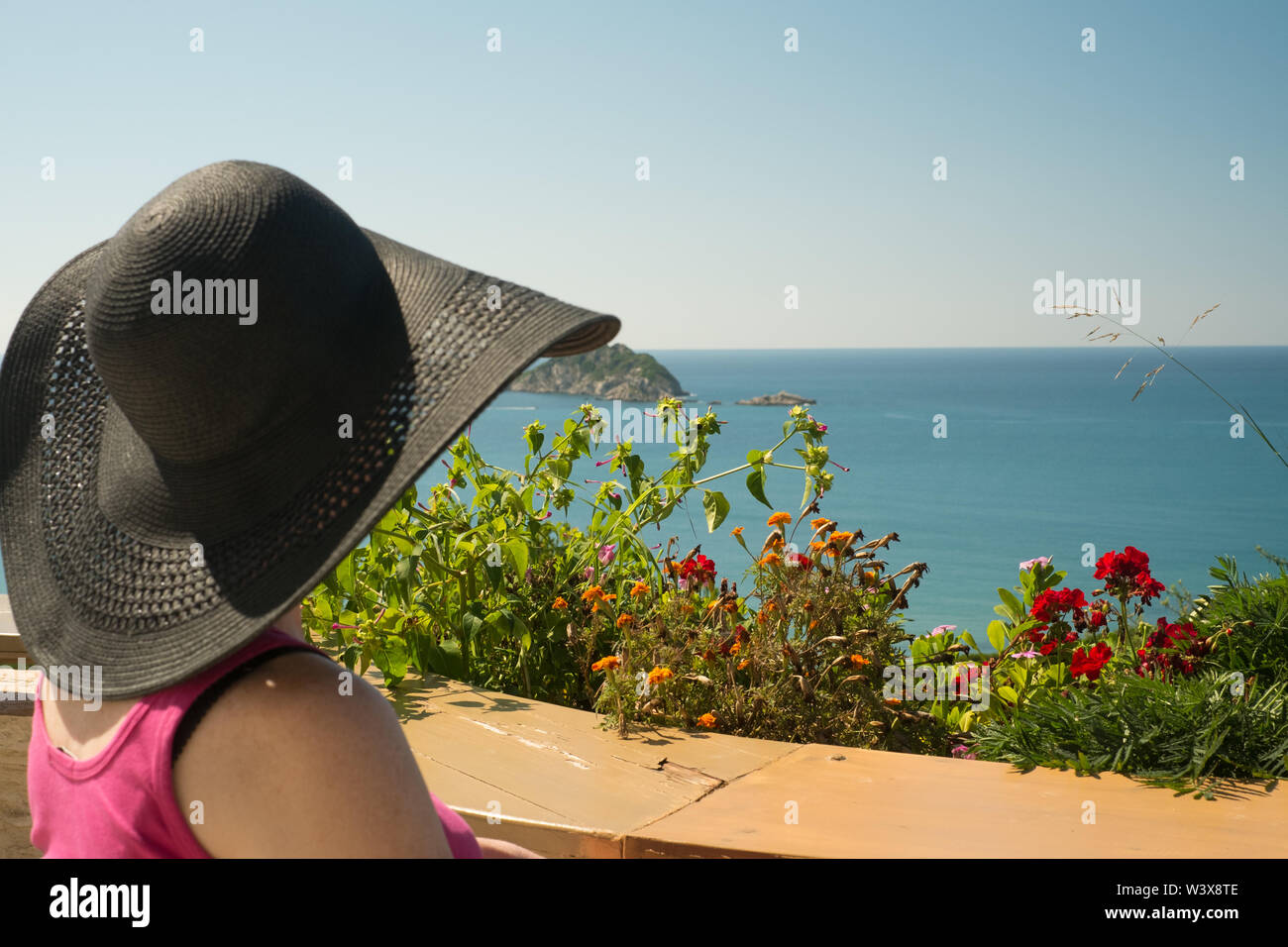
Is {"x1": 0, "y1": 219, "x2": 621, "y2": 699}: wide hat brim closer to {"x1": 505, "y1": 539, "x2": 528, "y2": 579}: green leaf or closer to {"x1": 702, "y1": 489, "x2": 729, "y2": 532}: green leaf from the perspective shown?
{"x1": 505, "y1": 539, "x2": 528, "y2": 579}: green leaf

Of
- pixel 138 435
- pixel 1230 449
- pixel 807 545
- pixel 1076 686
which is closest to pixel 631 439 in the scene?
pixel 807 545

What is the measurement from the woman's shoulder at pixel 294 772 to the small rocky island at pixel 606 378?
529 inches

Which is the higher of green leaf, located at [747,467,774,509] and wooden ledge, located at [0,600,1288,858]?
green leaf, located at [747,467,774,509]

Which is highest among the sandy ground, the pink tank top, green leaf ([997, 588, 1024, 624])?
the pink tank top

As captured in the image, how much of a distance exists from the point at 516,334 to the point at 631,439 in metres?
2.84

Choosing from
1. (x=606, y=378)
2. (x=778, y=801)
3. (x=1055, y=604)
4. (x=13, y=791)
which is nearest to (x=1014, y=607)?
(x=1055, y=604)

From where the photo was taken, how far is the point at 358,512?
28.9 inches

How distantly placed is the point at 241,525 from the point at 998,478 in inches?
1200

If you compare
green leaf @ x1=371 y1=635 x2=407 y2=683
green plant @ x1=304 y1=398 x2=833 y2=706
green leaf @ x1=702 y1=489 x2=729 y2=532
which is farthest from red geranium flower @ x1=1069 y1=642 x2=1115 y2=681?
green leaf @ x1=371 y1=635 x2=407 y2=683

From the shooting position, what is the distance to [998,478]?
2908cm

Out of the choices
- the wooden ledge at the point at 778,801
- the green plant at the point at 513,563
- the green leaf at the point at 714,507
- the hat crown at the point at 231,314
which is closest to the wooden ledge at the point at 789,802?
the wooden ledge at the point at 778,801

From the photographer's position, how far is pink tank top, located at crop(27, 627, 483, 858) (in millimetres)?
728

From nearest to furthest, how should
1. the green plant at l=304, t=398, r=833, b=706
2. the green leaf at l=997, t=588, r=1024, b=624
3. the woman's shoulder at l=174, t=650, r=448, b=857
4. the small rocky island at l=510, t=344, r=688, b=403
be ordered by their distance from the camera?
1. the woman's shoulder at l=174, t=650, r=448, b=857
2. the green plant at l=304, t=398, r=833, b=706
3. the green leaf at l=997, t=588, r=1024, b=624
4. the small rocky island at l=510, t=344, r=688, b=403
